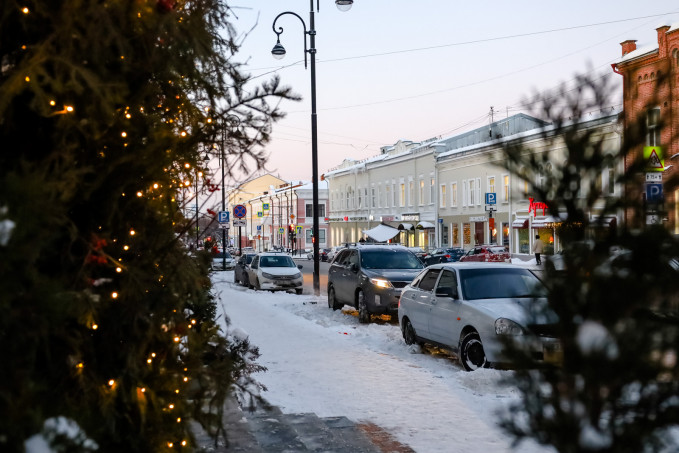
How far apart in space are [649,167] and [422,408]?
5056 mm

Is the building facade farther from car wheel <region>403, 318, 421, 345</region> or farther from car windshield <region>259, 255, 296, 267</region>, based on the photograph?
car wheel <region>403, 318, 421, 345</region>

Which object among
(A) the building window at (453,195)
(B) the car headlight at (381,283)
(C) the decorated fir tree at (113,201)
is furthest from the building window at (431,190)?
(C) the decorated fir tree at (113,201)

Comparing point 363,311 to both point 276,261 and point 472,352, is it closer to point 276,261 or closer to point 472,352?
point 472,352


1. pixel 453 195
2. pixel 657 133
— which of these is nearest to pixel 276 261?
pixel 657 133

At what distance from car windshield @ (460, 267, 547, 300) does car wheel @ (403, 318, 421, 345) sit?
178 centimetres

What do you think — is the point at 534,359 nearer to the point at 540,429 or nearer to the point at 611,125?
the point at 540,429

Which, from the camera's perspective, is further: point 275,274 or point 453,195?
point 453,195

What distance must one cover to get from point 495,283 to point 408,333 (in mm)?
2306

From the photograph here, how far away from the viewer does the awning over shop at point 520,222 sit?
1799 inches

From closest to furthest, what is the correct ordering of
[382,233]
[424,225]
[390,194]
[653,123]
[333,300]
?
[653,123], [333,300], [382,233], [424,225], [390,194]

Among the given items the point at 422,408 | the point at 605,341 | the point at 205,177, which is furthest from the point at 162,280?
the point at 422,408

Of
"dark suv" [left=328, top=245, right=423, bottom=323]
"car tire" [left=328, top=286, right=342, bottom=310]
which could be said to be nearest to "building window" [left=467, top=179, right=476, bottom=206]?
"dark suv" [left=328, top=245, right=423, bottom=323]

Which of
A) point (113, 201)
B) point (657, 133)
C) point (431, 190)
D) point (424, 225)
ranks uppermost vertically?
point (431, 190)

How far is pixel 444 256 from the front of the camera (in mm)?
42844
